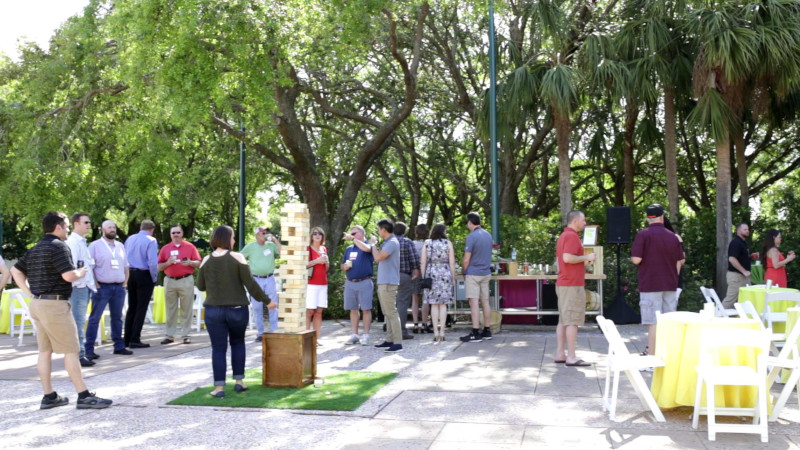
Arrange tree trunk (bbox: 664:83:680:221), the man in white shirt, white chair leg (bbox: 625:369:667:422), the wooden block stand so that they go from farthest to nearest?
tree trunk (bbox: 664:83:680:221)
the man in white shirt
the wooden block stand
white chair leg (bbox: 625:369:667:422)

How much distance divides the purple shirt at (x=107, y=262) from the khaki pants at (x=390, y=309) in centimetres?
343

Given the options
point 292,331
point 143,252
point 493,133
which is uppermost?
point 493,133

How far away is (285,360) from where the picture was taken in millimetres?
7602

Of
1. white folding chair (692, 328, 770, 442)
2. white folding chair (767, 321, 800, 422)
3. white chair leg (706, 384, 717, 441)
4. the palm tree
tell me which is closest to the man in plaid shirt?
white folding chair (767, 321, 800, 422)

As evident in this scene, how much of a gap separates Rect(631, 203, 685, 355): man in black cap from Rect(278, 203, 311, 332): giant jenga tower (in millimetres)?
3606

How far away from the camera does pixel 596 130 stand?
20.5 m

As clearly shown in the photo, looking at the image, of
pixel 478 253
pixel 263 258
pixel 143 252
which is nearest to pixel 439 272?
pixel 478 253

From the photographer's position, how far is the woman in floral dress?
35.7 feet

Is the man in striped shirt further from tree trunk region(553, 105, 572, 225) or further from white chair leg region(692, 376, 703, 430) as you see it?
tree trunk region(553, 105, 572, 225)

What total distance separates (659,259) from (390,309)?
3.55 metres

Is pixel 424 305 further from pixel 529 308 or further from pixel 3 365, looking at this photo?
pixel 3 365

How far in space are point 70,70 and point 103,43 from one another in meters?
1.48

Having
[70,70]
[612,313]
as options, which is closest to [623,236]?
[612,313]

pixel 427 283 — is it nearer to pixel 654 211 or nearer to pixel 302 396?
pixel 654 211
